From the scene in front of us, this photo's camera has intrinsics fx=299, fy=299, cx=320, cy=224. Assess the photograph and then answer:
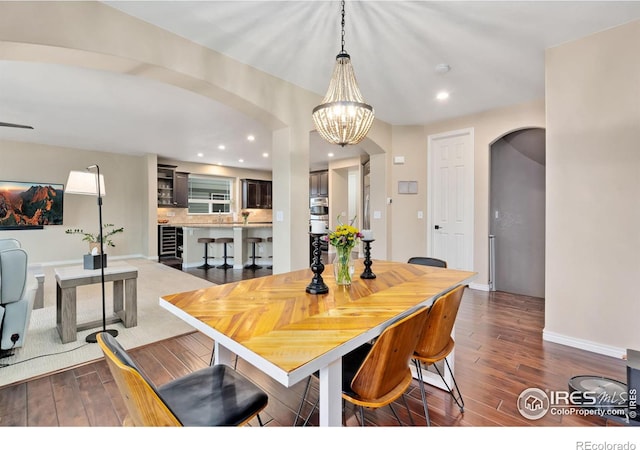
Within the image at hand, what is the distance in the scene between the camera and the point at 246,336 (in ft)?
3.58

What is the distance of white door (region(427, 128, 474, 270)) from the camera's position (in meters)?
4.48

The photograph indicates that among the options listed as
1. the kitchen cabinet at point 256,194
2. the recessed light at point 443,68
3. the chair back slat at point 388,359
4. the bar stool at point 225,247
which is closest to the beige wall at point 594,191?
the recessed light at point 443,68

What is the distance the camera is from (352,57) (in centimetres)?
282

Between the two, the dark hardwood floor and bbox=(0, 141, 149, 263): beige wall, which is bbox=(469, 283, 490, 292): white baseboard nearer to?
the dark hardwood floor

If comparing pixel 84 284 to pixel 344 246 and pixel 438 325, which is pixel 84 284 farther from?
pixel 438 325

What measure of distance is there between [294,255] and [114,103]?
10.3 ft

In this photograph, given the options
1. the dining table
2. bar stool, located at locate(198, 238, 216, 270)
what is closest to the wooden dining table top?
the dining table


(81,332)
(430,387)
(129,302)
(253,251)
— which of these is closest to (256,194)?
(253,251)

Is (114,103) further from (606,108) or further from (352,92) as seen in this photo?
(606,108)

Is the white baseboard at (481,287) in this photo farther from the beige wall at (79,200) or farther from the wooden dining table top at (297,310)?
the beige wall at (79,200)

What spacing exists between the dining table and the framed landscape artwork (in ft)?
22.6

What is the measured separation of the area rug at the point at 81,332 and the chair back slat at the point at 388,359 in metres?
2.32

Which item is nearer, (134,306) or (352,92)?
(352,92)
